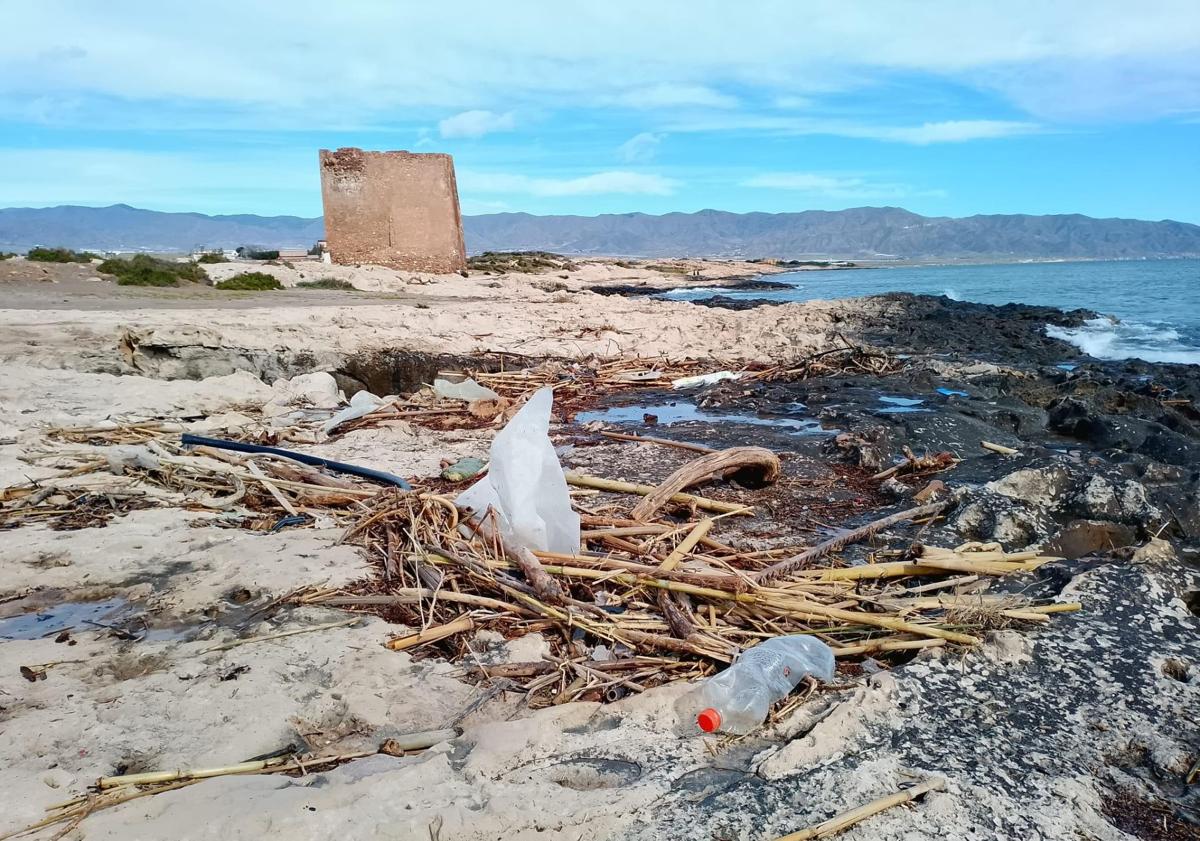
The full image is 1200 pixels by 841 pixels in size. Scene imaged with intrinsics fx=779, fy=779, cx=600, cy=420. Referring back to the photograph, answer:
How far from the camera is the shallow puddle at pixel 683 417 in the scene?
7629mm

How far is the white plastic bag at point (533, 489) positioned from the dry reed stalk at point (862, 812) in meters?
1.92

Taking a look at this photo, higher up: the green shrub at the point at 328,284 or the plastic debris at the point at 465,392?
the green shrub at the point at 328,284

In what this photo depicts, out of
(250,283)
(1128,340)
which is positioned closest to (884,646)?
(1128,340)

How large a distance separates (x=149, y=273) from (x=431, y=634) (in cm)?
1759

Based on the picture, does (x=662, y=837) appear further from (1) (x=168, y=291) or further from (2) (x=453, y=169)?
(2) (x=453, y=169)

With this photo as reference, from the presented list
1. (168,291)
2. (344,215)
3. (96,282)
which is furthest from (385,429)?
(344,215)

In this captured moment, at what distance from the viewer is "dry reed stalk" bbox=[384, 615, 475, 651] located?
3.17 meters

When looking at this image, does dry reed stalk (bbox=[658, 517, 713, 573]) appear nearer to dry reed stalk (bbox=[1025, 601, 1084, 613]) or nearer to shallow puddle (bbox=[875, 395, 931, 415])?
dry reed stalk (bbox=[1025, 601, 1084, 613])

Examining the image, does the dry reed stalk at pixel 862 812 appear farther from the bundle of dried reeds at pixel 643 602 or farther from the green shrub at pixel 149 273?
the green shrub at pixel 149 273

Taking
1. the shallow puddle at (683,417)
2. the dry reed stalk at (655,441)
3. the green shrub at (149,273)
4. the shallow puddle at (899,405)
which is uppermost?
the green shrub at (149,273)

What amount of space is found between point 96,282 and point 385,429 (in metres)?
12.5

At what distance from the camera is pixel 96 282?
16.2m

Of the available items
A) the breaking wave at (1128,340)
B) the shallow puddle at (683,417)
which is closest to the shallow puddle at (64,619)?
the shallow puddle at (683,417)

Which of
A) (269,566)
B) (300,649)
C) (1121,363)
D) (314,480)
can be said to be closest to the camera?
(300,649)
